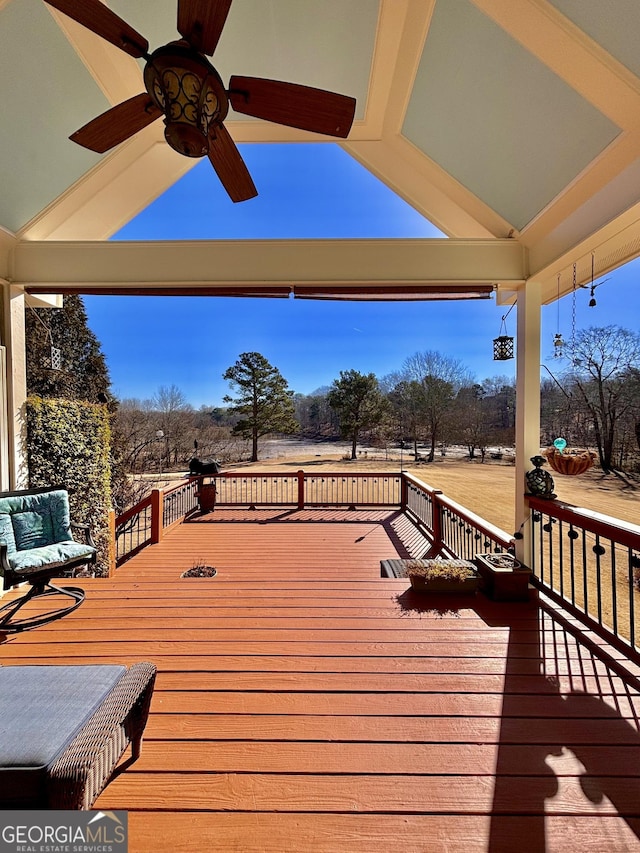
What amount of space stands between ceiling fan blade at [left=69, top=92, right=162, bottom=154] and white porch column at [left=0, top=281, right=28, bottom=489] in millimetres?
2091

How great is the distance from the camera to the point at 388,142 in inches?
122

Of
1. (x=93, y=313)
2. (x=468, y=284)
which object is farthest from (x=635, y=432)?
(x=93, y=313)

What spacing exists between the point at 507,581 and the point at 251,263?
3.32 meters

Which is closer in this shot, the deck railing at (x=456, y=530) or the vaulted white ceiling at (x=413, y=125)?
the vaulted white ceiling at (x=413, y=125)

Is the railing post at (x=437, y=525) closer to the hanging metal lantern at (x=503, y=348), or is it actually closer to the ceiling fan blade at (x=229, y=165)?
the hanging metal lantern at (x=503, y=348)

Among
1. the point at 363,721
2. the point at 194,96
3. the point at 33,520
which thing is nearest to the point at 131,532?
the point at 33,520

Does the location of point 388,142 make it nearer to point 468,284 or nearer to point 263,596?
point 468,284

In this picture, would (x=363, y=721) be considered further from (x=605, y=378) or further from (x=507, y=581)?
(x=605, y=378)

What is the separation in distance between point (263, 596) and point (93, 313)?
763 cm

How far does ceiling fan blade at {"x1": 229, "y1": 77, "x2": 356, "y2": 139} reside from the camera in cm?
147

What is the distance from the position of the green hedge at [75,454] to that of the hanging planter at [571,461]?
4.47 m

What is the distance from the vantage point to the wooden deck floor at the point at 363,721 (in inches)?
45.0

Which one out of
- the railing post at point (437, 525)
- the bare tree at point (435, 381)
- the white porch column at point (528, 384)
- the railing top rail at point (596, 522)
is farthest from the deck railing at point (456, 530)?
the bare tree at point (435, 381)

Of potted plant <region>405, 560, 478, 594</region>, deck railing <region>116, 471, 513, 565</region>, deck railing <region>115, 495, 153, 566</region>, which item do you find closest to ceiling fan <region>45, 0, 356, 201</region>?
potted plant <region>405, 560, 478, 594</region>
